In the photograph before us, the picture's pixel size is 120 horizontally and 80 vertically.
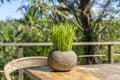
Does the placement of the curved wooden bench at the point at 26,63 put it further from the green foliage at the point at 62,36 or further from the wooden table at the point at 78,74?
the green foliage at the point at 62,36

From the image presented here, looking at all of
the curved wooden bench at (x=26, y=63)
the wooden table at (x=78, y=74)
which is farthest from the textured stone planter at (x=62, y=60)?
the curved wooden bench at (x=26, y=63)

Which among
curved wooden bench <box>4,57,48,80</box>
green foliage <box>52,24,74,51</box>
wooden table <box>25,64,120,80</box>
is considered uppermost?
green foliage <box>52,24,74,51</box>

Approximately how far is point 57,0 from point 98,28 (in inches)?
50.7

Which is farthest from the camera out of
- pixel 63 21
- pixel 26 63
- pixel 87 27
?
pixel 87 27

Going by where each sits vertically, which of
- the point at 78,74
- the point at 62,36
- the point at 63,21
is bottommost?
the point at 78,74

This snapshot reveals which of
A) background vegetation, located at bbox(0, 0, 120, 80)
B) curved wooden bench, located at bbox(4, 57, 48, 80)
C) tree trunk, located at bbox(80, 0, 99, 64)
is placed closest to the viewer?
curved wooden bench, located at bbox(4, 57, 48, 80)

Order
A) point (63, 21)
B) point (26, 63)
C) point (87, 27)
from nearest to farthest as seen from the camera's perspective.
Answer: point (26, 63) < point (63, 21) < point (87, 27)

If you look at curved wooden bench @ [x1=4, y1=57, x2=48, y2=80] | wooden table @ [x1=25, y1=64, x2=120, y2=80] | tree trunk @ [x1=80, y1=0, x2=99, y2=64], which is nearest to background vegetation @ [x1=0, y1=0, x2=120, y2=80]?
tree trunk @ [x1=80, y1=0, x2=99, y2=64]

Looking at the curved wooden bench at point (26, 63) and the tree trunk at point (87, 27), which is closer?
the curved wooden bench at point (26, 63)

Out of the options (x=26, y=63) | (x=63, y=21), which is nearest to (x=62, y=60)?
(x=26, y=63)

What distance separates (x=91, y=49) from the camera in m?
6.15

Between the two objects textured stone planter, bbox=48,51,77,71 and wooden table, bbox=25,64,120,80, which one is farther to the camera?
textured stone planter, bbox=48,51,77,71

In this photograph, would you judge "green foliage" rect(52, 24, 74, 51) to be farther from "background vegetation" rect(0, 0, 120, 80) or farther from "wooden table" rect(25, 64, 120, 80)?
"background vegetation" rect(0, 0, 120, 80)

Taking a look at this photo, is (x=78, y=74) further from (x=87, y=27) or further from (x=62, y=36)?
(x=87, y=27)
